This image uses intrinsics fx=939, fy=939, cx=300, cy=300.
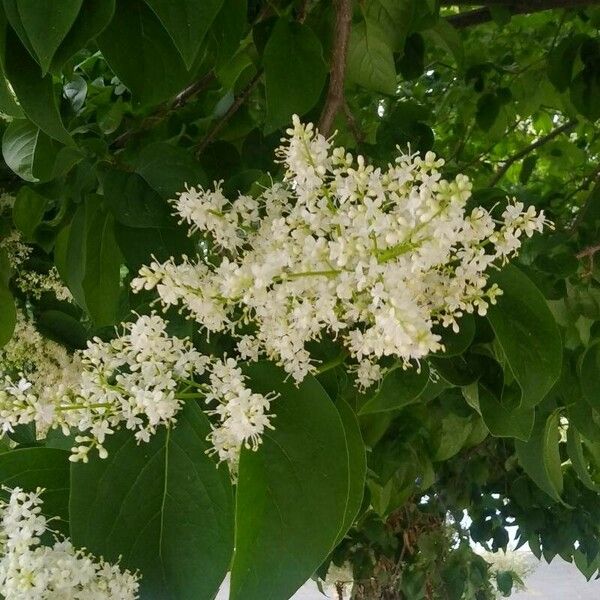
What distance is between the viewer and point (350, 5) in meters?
0.51

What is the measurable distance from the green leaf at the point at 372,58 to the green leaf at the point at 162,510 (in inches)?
12.6

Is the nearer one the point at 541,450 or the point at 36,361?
the point at 541,450

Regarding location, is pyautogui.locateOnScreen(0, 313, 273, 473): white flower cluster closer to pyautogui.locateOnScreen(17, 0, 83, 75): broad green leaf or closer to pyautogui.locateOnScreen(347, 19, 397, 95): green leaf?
pyautogui.locateOnScreen(17, 0, 83, 75): broad green leaf

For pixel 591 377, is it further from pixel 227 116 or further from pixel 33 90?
pixel 33 90

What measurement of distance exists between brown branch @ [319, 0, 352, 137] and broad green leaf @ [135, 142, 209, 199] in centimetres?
11

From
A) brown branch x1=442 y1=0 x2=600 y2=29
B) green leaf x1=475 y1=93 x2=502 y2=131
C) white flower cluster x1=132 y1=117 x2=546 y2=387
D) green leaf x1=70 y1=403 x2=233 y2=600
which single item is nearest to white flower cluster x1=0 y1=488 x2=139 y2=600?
green leaf x1=70 y1=403 x2=233 y2=600

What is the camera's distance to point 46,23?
0.35 metres

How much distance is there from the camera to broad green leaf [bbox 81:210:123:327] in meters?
0.65

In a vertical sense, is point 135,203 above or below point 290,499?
above

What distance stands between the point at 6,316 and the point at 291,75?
40cm

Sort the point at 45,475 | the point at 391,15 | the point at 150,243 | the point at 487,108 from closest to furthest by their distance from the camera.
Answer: the point at 45,475
the point at 150,243
the point at 391,15
the point at 487,108

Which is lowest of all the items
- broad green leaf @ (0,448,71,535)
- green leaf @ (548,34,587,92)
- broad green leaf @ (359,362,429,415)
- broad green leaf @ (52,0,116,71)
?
broad green leaf @ (0,448,71,535)

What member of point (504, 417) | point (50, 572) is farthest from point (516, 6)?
point (50, 572)

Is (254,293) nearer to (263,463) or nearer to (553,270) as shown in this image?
(263,463)
